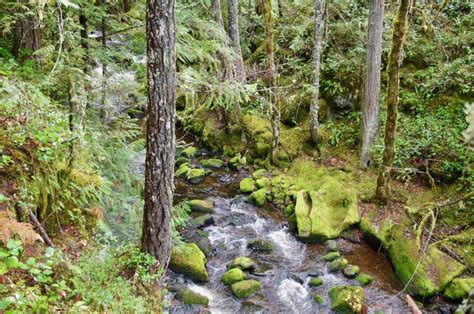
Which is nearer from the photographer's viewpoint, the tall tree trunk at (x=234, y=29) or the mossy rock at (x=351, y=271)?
the mossy rock at (x=351, y=271)

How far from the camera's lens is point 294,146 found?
41.4 ft

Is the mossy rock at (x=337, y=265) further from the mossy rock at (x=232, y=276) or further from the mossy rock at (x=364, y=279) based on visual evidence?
the mossy rock at (x=232, y=276)

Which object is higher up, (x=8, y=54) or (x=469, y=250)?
(x=8, y=54)

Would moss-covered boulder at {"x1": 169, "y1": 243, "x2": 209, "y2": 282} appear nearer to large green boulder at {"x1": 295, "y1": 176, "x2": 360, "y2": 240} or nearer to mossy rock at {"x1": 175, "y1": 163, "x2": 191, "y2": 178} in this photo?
large green boulder at {"x1": 295, "y1": 176, "x2": 360, "y2": 240}

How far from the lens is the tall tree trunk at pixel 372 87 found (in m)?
10.4

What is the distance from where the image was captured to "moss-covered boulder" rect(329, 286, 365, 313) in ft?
23.1

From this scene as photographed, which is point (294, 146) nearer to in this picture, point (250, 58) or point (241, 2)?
point (250, 58)

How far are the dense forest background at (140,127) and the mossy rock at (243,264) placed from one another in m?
1.93

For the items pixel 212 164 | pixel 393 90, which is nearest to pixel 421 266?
pixel 393 90

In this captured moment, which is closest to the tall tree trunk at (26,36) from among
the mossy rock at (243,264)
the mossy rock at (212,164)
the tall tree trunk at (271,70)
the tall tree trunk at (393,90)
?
the tall tree trunk at (271,70)

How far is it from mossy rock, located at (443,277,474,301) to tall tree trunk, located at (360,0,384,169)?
431 centimetres

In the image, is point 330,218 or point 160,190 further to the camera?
point 330,218

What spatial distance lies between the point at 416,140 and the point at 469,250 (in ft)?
11.1

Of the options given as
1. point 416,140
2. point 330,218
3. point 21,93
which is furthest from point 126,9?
point 416,140
